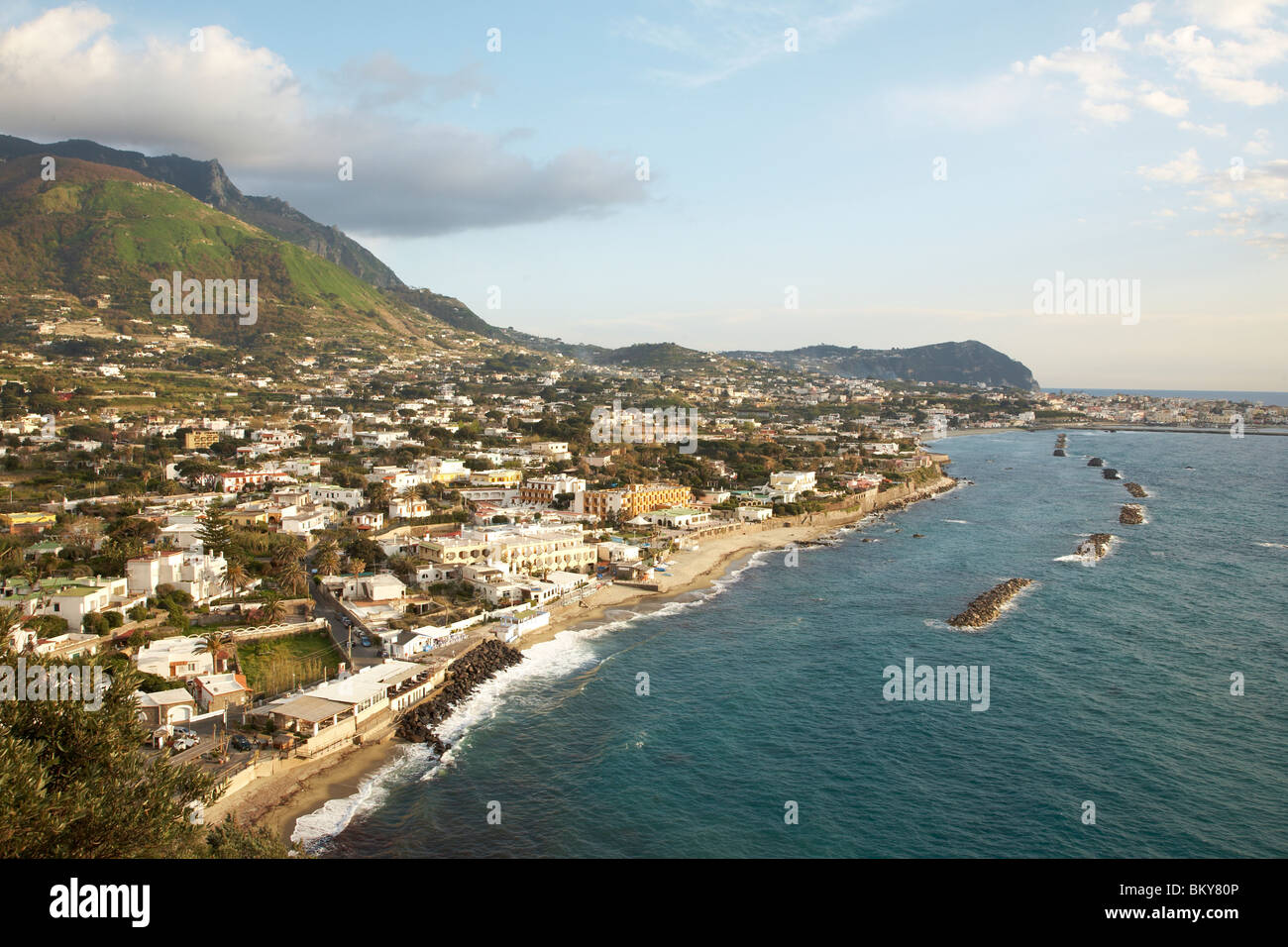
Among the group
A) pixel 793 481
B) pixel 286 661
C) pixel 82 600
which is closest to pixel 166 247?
pixel 793 481

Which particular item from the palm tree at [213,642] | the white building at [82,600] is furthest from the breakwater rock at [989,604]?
the white building at [82,600]

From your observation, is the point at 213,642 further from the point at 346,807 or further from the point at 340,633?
the point at 346,807

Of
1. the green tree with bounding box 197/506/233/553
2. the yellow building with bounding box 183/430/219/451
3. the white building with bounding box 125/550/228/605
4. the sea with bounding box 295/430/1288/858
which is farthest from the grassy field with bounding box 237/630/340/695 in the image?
the yellow building with bounding box 183/430/219/451

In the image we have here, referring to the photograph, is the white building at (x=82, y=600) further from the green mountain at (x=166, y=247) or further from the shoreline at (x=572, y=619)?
the green mountain at (x=166, y=247)

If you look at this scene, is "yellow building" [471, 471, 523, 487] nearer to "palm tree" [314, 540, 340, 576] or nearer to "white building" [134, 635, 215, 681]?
"palm tree" [314, 540, 340, 576]

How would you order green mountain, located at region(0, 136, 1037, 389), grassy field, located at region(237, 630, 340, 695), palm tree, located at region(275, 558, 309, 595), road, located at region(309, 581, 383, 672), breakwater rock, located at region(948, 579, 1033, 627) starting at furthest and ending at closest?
green mountain, located at region(0, 136, 1037, 389) → breakwater rock, located at region(948, 579, 1033, 627) → palm tree, located at region(275, 558, 309, 595) → road, located at region(309, 581, 383, 672) → grassy field, located at region(237, 630, 340, 695)
